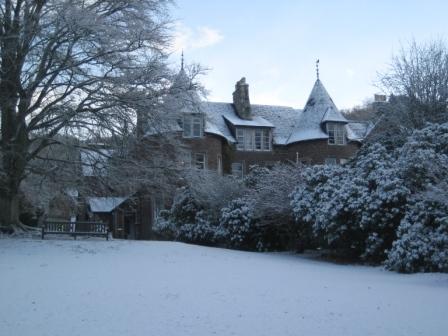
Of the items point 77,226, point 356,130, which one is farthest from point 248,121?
point 77,226

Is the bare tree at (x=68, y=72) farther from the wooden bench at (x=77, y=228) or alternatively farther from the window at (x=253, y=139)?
the window at (x=253, y=139)

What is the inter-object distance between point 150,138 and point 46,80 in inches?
179

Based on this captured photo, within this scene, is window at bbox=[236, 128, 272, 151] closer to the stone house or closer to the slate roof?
the stone house

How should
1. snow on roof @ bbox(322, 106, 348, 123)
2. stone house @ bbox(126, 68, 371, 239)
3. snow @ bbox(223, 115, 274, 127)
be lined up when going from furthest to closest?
snow @ bbox(223, 115, 274, 127), snow on roof @ bbox(322, 106, 348, 123), stone house @ bbox(126, 68, 371, 239)

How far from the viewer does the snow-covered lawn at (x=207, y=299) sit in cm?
730

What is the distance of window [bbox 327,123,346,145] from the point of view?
38875mm

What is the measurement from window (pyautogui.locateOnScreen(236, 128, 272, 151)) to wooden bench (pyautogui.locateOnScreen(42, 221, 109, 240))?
749 inches

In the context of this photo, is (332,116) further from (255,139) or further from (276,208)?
(276,208)

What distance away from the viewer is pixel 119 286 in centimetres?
1043

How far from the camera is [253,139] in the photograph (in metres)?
39.8

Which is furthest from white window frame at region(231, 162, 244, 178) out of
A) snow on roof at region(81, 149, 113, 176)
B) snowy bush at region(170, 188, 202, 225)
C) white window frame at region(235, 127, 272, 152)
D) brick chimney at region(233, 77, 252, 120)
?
snow on roof at region(81, 149, 113, 176)

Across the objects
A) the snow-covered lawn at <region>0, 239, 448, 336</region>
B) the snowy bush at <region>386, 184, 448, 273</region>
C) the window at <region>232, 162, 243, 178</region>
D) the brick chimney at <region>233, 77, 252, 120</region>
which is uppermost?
the brick chimney at <region>233, 77, 252, 120</region>

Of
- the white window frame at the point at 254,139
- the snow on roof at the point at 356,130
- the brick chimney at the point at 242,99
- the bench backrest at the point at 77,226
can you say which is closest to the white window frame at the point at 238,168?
the white window frame at the point at 254,139

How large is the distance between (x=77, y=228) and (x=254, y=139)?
20513 millimetres
